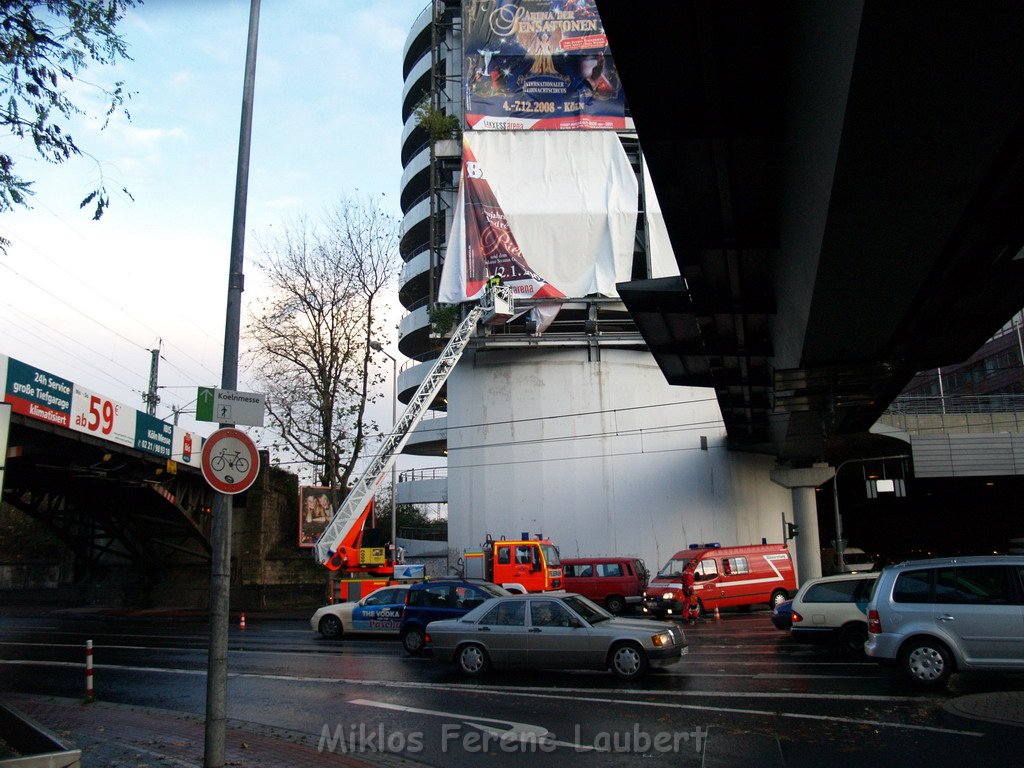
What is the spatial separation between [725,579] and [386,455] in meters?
13.1

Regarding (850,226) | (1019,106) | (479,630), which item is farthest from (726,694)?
(1019,106)

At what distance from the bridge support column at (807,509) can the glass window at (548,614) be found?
72.4 ft

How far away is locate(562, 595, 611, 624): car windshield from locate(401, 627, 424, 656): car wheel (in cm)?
502

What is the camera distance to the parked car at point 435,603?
17.6m

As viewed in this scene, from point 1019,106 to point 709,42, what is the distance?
2.67 meters

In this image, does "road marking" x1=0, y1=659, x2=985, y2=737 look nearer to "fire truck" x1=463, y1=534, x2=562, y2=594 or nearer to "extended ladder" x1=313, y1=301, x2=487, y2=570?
"fire truck" x1=463, y1=534, x2=562, y2=594

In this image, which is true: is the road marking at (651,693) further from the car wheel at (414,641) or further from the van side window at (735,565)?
the van side window at (735,565)

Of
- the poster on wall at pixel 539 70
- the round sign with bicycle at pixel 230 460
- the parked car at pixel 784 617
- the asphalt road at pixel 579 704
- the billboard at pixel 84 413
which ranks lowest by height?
the asphalt road at pixel 579 704

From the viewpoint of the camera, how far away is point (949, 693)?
11.2 metres

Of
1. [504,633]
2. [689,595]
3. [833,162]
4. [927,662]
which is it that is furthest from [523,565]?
[833,162]

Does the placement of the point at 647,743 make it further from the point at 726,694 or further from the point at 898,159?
the point at 898,159

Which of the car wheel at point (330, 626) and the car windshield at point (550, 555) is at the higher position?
the car windshield at point (550, 555)

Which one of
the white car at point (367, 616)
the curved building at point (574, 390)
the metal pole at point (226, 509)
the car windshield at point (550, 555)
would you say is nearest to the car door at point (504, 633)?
the metal pole at point (226, 509)

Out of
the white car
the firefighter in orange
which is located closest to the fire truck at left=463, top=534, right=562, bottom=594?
the firefighter in orange
